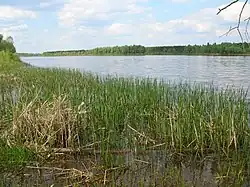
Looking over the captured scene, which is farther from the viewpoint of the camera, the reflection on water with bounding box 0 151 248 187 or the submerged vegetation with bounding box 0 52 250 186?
the submerged vegetation with bounding box 0 52 250 186

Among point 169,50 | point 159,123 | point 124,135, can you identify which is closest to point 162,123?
point 159,123

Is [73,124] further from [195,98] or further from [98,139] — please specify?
[195,98]

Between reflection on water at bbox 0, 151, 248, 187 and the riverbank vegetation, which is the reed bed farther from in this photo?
the riverbank vegetation

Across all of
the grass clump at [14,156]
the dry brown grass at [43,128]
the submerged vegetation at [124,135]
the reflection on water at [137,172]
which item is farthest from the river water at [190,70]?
the grass clump at [14,156]

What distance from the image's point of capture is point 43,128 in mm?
7133

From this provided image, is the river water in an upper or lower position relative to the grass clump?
upper

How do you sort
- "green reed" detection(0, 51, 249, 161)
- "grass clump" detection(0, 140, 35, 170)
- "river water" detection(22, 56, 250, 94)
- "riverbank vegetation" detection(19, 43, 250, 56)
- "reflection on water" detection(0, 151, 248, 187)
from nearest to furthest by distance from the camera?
"reflection on water" detection(0, 151, 248, 187), "grass clump" detection(0, 140, 35, 170), "green reed" detection(0, 51, 249, 161), "river water" detection(22, 56, 250, 94), "riverbank vegetation" detection(19, 43, 250, 56)

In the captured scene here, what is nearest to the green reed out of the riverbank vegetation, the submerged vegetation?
the submerged vegetation

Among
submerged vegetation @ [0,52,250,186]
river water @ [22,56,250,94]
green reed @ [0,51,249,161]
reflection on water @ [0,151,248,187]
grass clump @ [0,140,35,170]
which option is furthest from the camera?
river water @ [22,56,250,94]

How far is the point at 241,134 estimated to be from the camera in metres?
7.29

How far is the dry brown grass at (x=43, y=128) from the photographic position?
7.05 meters

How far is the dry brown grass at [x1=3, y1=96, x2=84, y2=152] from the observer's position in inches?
278

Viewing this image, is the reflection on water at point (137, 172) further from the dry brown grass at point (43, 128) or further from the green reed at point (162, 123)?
the dry brown grass at point (43, 128)

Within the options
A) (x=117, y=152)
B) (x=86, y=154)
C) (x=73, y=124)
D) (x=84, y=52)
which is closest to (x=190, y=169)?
(x=117, y=152)
